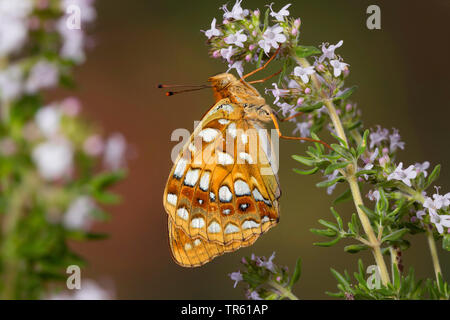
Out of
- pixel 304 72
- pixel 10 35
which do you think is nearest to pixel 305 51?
pixel 304 72

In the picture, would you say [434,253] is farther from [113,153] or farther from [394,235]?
[113,153]

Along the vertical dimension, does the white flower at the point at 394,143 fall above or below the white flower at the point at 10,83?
above

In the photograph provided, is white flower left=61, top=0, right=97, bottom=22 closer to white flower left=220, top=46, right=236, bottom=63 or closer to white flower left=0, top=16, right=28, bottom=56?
white flower left=0, top=16, right=28, bottom=56

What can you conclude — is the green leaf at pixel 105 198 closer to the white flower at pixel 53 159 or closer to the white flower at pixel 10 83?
the white flower at pixel 53 159

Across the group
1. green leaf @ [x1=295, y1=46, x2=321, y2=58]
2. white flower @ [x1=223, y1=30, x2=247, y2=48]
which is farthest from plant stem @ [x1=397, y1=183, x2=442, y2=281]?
white flower @ [x1=223, y1=30, x2=247, y2=48]

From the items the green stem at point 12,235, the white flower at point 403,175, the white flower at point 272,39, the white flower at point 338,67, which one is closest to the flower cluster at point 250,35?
the white flower at point 272,39
